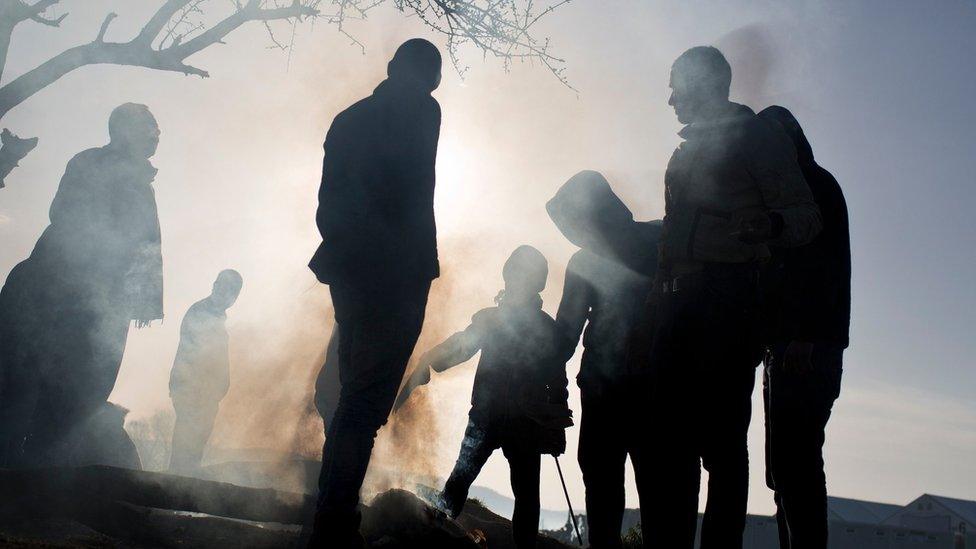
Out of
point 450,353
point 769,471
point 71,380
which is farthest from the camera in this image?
point 450,353

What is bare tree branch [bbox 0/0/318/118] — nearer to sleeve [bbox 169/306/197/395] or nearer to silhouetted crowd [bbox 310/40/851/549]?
sleeve [bbox 169/306/197/395]

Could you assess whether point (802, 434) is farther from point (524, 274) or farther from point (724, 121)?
point (524, 274)

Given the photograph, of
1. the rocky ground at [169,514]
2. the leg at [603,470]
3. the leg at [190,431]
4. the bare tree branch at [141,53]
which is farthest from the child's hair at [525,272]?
the bare tree branch at [141,53]

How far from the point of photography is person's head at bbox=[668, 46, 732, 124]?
3.52m

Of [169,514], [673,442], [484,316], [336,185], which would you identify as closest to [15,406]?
[169,514]

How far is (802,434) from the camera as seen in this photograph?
3.69 meters

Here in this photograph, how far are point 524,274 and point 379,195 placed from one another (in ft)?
8.58

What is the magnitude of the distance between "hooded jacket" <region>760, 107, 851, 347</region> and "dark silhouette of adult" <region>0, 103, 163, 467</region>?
4021mm

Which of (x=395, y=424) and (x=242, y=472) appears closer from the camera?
(x=242, y=472)

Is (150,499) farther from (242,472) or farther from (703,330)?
(242,472)

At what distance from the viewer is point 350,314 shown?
11.1 feet

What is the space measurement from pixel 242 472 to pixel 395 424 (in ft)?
12.2

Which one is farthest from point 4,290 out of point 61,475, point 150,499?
point 150,499

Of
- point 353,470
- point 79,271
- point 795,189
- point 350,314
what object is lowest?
point 353,470
